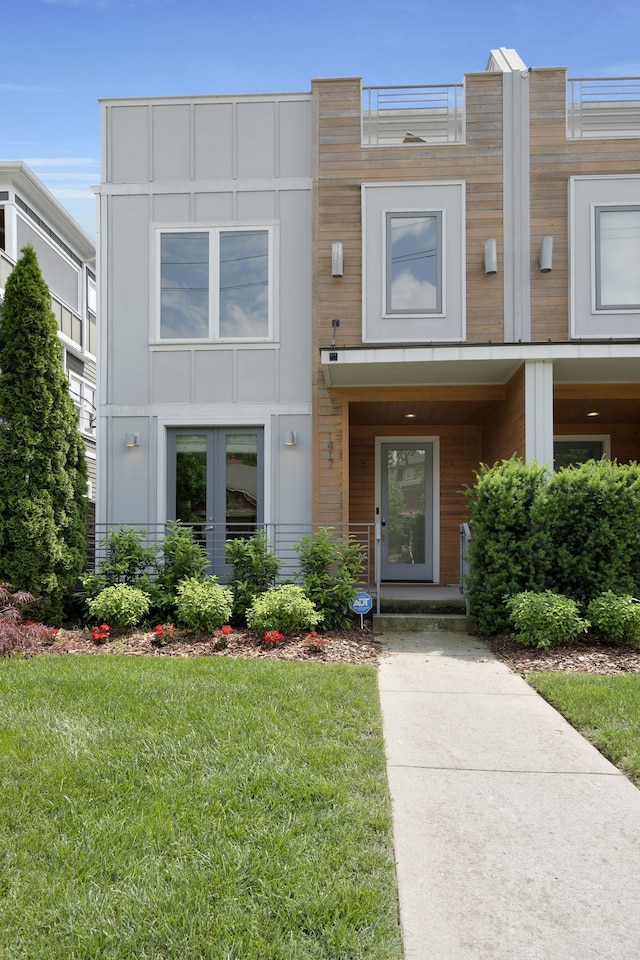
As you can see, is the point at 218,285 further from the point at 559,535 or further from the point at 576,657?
the point at 576,657

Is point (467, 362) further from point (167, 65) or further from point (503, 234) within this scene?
point (167, 65)

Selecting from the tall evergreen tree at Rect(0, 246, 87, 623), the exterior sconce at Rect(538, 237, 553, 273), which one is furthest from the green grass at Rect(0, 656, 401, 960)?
the exterior sconce at Rect(538, 237, 553, 273)

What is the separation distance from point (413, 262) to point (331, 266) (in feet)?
3.77

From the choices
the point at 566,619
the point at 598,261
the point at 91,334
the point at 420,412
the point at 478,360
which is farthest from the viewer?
the point at 91,334

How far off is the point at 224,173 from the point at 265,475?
174 inches

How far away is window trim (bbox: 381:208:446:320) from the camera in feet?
28.2

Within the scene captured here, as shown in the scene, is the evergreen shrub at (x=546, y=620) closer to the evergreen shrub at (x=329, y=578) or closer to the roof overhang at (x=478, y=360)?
the evergreen shrub at (x=329, y=578)

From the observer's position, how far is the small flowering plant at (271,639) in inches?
249

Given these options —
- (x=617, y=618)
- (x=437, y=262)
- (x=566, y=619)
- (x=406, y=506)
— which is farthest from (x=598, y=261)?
(x=566, y=619)

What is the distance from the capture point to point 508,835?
2.71 meters

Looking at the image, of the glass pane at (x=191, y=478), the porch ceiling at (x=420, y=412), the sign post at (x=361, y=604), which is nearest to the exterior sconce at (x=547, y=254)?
the porch ceiling at (x=420, y=412)

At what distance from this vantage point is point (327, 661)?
19.6 feet

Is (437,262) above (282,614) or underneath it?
above

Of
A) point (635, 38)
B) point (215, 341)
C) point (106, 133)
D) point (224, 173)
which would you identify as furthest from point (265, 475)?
point (635, 38)
